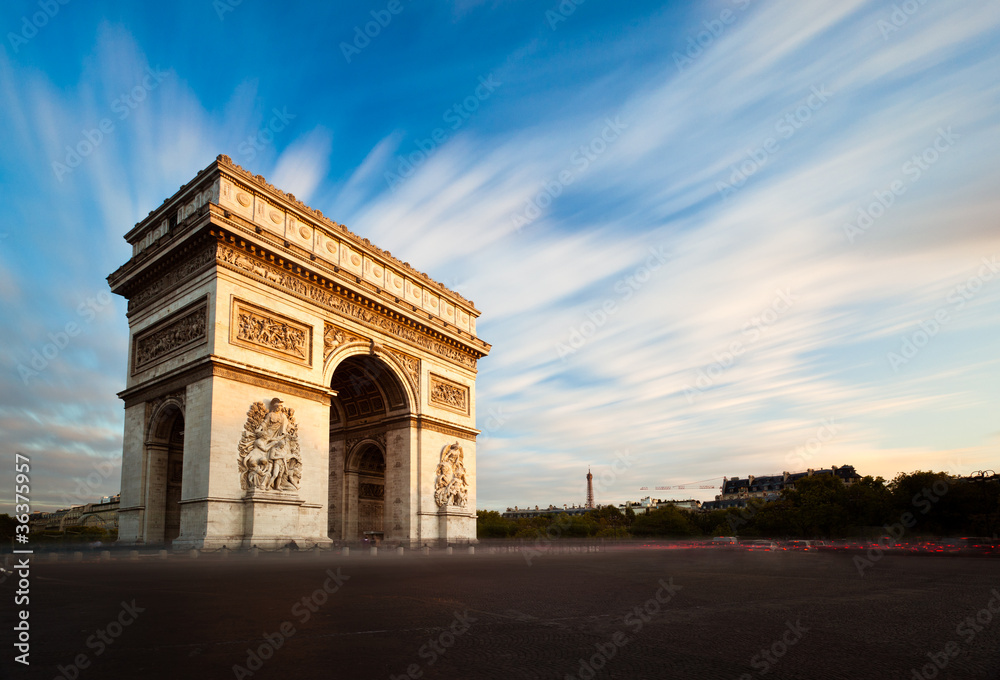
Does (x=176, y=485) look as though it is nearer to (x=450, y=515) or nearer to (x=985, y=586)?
(x=450, y=515)

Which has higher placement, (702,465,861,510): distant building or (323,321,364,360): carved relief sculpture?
(323,321,364,360): carved relief sculpture

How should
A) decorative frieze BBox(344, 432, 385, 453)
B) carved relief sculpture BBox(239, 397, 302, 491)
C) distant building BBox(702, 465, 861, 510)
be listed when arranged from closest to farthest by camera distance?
1. carved relief sculpture BBox(239, 397, 302, 491)
2. decorative frieze BBox(344, 432, 385, 453)
3. distant building BBox(702, 465, 861, 510)

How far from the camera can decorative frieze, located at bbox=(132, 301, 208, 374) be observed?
20172 millimetres

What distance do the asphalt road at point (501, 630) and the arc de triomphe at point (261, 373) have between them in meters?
11.6

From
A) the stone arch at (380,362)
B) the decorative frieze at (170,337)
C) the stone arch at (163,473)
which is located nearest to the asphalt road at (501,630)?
the decorative frieze at (170,337)

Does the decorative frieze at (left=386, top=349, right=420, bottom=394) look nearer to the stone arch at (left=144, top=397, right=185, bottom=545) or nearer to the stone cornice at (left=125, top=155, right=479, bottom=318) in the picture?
the stone cornice at (left=125, top=155, right=479, bottom=318)

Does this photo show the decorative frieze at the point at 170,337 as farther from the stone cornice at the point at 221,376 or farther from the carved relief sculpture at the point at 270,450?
the carved relief sculpture at the point at 270,450

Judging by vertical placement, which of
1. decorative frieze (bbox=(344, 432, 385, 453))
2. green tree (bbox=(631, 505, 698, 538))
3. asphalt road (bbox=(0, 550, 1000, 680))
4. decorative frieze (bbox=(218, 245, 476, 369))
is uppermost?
decorative frieze (bbox=(218, 245, 476, 369))

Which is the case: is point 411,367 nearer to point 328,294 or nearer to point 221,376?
point 328,294

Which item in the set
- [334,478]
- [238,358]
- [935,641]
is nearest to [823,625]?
[935,641]

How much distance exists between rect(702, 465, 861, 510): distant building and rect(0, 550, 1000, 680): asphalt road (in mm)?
109563

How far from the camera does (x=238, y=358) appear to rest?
19984 millimetres

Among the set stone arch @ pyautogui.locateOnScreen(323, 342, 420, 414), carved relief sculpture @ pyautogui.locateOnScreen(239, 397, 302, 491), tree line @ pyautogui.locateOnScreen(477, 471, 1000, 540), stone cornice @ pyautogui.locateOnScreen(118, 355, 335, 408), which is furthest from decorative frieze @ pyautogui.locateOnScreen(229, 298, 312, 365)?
tree line @ pyautogui.locateOnScreen(477, 471, 1000, 540)

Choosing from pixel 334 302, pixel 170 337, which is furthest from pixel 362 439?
pixel 170 337
